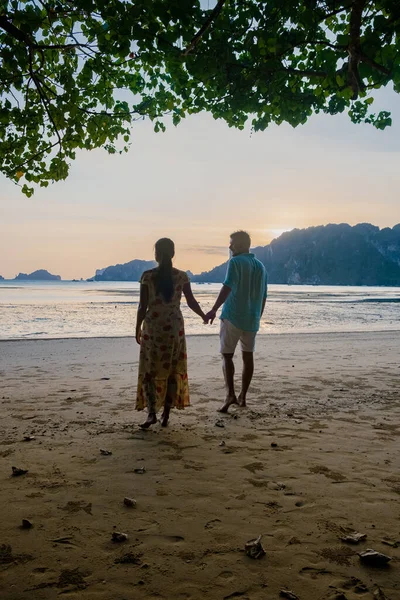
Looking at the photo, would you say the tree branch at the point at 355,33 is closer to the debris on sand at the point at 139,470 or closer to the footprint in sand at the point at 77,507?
the debris on sand at the point at 139,470

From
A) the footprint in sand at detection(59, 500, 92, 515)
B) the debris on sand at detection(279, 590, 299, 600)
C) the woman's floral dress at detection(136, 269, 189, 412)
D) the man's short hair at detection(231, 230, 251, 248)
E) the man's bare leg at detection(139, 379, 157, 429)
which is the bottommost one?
the footprint in sand at detection(59, 500, 92, 515)

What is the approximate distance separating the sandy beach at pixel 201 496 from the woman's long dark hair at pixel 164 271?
1.71 meters

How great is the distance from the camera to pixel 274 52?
14.3 ft

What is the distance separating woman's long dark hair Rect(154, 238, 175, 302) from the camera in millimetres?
5172

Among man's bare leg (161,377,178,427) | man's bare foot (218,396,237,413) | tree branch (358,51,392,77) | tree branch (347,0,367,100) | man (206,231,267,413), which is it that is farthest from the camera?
man (206,231,267,413)

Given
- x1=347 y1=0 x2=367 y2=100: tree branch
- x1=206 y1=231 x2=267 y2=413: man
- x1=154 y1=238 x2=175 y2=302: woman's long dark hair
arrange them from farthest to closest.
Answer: x1=206 y1=231 x2=267 y2=413: man
x1=154 y1=238 x2=175 y2=302: woman's long dark hair
x1=347 y1=0 x2=367 y2=100: tree branch

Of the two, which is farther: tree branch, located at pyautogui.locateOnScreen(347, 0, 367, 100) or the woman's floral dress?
the woman's floral dress

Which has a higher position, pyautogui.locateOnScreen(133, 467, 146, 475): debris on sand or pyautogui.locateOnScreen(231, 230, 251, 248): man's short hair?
pyautogui.locateOnScreen(231, 230, 251, 248): man's short hair

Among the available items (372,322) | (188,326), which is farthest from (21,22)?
(372,322)

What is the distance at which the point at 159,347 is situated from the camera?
5191mm

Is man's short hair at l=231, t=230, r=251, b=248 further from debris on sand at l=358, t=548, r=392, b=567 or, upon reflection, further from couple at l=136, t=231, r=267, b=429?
debris on sand at l=358, t=548, r=392, b=567

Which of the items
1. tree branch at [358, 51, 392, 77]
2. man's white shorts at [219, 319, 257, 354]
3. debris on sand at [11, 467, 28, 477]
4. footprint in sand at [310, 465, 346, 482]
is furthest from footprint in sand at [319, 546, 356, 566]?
tree branch at [358, 51, 392, 77]

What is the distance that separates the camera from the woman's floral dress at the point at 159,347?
5.19 meters

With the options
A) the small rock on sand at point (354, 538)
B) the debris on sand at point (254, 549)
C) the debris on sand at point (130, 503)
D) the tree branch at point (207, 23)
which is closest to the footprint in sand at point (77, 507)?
the debris on sand at point (130, 503)
